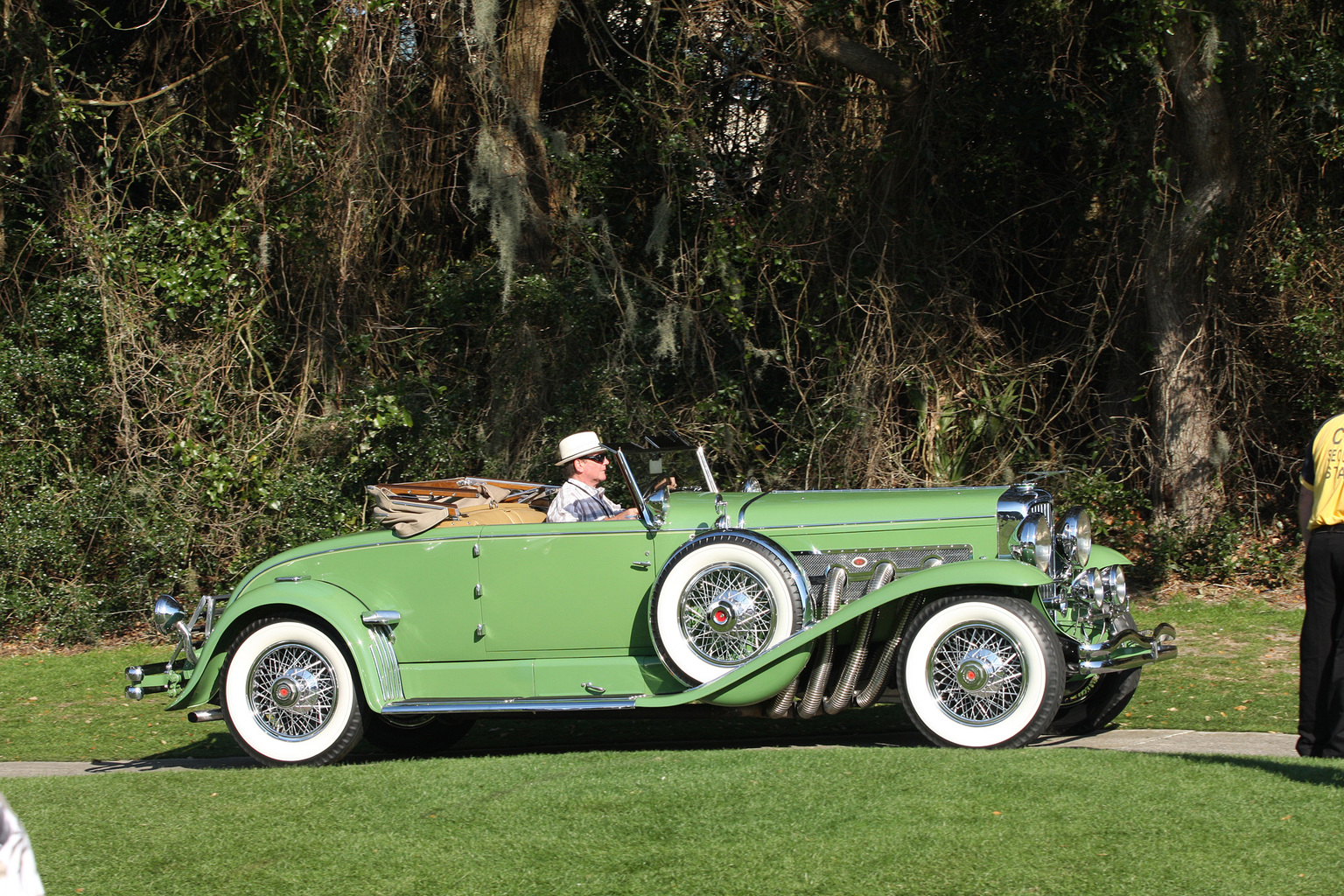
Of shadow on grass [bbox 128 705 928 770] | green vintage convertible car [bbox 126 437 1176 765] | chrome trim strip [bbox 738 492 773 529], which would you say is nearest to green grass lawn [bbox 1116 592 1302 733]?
green vintage convertible car [bbox 126 437 1176 765]

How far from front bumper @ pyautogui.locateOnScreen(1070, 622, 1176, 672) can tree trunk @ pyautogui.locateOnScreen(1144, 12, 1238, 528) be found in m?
5.85

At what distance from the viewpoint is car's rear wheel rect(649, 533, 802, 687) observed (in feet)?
18.1

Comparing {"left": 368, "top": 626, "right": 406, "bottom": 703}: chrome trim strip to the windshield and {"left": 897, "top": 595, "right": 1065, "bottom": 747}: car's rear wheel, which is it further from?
{"left": 897, "top": 595, "right": 1065, "bottom": 747}: car's rear wheel

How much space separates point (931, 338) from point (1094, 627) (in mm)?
5741

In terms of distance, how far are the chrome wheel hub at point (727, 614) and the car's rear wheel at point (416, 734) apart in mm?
1652

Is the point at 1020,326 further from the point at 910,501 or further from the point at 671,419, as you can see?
the point at 910,501

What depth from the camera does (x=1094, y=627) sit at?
5.60 meters

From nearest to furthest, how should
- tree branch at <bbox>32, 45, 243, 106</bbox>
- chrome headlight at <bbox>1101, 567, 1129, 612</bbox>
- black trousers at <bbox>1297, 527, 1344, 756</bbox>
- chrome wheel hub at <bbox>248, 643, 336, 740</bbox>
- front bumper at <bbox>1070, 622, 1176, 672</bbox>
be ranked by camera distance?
black trousers at <bbox>1297, 527, 1344, 756</bbox>, front bumper at <bbox>1070, 622, 1176, 672</bbox>, chrome headlight at <bbox>1101, 567, 1129, 612</bbox>, chrome wheel hub at <bbox>248, 643, 336, 740</bbox>, tree branch at <bbox>32, 45, 243, 106</bbox>

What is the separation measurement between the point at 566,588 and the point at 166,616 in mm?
2194

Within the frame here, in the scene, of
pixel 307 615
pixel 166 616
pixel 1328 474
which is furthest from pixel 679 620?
pixel 1328 474

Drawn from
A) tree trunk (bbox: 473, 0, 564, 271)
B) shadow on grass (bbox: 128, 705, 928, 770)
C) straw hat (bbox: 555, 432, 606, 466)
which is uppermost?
tree trunk (bbox: 473, 0, 564, 271)

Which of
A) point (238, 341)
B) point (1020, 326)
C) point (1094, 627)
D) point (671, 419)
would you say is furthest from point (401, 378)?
point (1094, 627)

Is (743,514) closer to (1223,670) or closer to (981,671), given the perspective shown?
(981,671)

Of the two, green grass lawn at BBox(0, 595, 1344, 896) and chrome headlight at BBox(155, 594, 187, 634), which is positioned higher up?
chrome headlight at BBox(155, 594, 187, 634)
